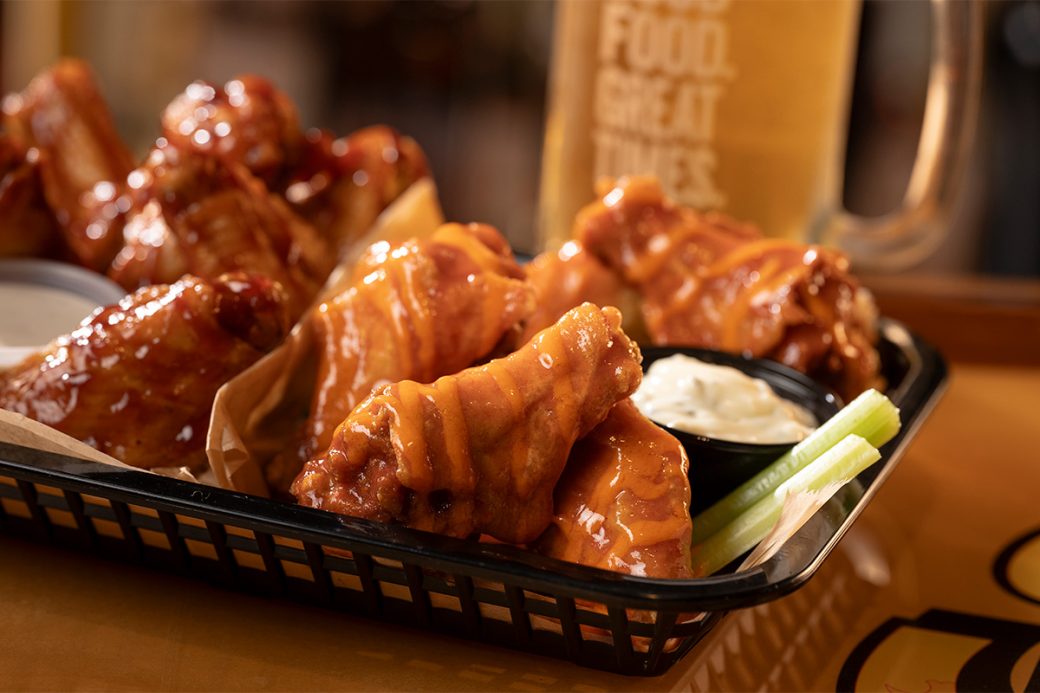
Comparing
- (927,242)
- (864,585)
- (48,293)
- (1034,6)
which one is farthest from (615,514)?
(1034,6)

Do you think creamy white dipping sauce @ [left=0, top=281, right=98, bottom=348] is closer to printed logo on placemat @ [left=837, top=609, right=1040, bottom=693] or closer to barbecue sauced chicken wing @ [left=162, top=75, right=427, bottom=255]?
barbecue sauced chicken wing @ [left=162, top=75, right=427, bottom=255]

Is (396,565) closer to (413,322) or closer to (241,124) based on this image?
(413,322)

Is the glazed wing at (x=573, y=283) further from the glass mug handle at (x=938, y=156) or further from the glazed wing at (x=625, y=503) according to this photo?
the glass mug handle at (x=938, y=156)

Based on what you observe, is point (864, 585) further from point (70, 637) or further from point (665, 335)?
point (70, 637)

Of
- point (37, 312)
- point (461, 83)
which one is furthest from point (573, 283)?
point (461, 83)

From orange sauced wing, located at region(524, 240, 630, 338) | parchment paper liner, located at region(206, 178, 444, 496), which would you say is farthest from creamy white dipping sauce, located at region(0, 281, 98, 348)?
orange sauced wing, located at region(524, 240, 630, 338)
